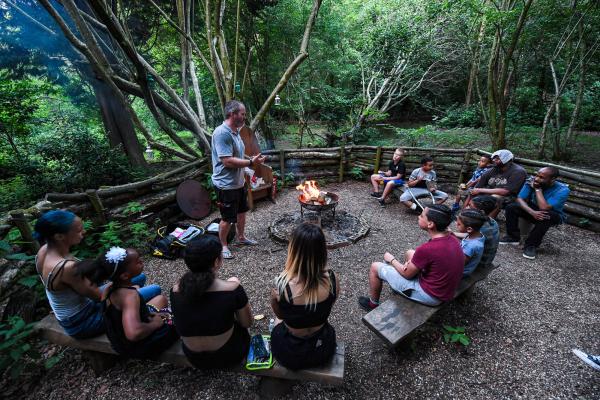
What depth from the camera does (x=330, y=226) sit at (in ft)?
16.5

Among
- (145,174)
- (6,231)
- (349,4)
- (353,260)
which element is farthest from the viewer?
(349,4)

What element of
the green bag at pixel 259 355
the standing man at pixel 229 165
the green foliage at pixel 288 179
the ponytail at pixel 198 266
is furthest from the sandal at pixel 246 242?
the green foliage at pixel 288 179

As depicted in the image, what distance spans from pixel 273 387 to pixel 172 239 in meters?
2.99

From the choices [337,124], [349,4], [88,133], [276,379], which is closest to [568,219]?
[276,379]

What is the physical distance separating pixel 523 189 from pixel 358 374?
418 cm

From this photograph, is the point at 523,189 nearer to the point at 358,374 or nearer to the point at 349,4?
the point at 358,374

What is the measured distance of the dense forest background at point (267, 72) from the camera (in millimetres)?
5582

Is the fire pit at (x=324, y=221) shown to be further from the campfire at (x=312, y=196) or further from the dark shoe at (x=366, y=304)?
the dark shoe at (x=366, y=304)

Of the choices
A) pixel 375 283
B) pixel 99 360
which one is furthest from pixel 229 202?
pixel 375 283

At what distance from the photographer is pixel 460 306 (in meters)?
3.14

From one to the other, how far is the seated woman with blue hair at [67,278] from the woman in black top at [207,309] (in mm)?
687

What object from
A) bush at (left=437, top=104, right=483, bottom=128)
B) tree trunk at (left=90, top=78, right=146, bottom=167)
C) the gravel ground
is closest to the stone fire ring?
the gravel ground

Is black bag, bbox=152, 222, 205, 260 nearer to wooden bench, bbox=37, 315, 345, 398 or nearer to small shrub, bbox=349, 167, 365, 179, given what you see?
wooden bench, bbox=37, 315, 345, 398

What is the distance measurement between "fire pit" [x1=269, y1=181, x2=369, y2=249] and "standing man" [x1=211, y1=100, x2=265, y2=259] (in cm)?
101
